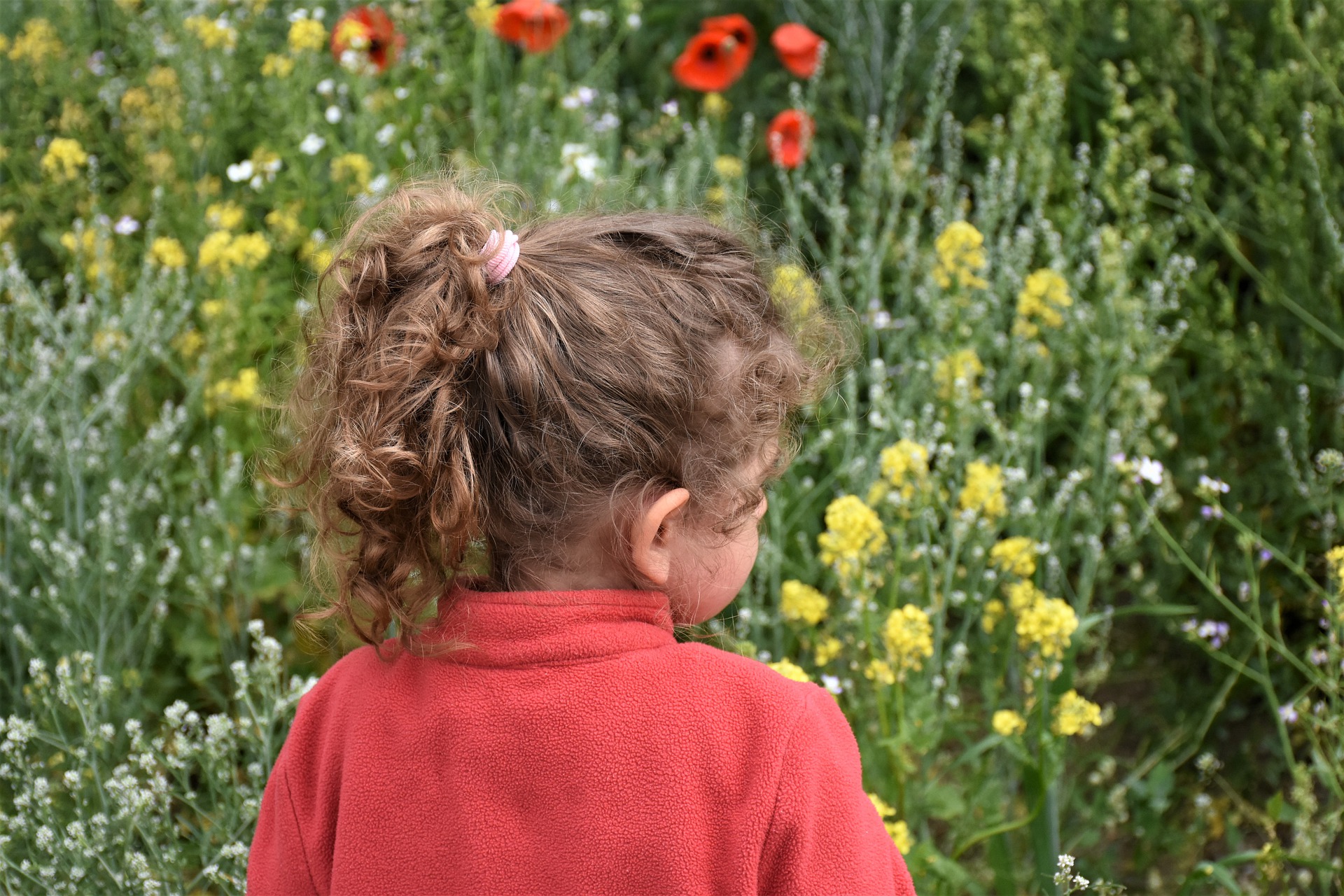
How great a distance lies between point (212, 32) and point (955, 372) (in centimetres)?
205

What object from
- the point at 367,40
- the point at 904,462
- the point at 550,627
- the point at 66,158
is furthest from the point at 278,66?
the point at 550,627

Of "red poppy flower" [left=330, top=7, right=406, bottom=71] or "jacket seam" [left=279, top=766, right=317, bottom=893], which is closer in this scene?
"jacket seam" [left=279, top=766, right=317, bottom=893]

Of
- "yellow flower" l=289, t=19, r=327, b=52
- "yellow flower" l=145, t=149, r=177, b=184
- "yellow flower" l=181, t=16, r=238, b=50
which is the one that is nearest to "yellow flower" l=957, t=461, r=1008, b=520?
"yellow flower" l=289, t=19, r=327, b=52

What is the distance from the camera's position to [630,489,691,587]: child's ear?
108cm

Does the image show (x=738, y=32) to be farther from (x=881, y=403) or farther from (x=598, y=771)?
(x=598, y=771)

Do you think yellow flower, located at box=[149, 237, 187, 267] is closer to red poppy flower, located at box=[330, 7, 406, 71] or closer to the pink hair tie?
red poppy flower, located at box=[330, 7, 406, 71]

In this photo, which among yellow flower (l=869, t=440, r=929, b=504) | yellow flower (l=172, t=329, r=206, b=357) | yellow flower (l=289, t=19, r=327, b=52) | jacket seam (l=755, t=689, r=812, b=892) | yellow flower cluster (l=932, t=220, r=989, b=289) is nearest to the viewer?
jacket seam (l=755, t=689, r=812, b=892)

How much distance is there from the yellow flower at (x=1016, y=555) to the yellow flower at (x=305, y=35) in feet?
6.38

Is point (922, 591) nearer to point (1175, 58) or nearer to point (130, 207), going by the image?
point (1175, 58)

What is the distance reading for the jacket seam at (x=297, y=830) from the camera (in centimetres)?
119

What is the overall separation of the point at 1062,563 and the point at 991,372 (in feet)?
1.21

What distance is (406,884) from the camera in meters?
1.09

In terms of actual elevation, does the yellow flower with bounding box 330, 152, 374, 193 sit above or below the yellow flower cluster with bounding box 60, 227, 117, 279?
above

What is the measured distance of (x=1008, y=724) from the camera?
1.59m
